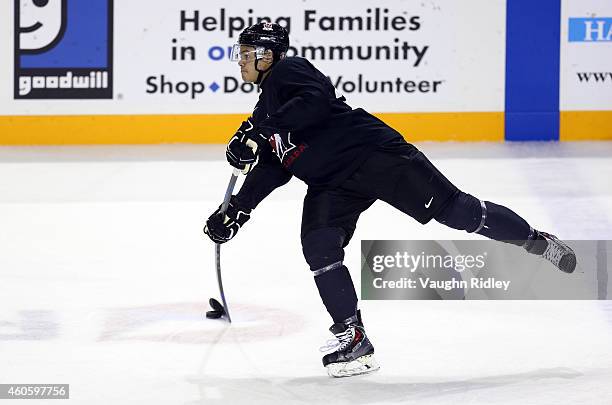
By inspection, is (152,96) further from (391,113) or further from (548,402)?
(548,402)

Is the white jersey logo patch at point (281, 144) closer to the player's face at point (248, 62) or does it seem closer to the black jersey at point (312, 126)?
the black jersey at point (312, 126)

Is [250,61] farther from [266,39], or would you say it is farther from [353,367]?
[353,367]

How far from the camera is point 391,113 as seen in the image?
8.50m

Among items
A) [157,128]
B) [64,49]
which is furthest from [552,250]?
[64,49]

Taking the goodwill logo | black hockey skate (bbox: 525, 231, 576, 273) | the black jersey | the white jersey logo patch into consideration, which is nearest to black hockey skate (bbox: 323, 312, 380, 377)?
the black jersey

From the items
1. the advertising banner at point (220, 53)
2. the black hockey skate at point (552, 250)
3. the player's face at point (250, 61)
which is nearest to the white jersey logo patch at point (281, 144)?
the player's face at point (250, 61)

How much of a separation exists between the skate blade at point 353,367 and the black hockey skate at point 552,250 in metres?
0.73

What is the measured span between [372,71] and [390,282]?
3923mm

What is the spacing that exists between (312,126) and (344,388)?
0.80 metres

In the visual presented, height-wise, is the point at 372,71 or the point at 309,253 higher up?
the point at 372,71

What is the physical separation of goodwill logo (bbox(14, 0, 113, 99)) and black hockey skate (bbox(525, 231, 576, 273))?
4.73m

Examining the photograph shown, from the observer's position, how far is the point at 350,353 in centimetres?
382

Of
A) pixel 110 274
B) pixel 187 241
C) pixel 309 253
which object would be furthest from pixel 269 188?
pixel 187 241

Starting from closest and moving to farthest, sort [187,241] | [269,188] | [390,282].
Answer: [269,188] → [390,282] → [187,241]
